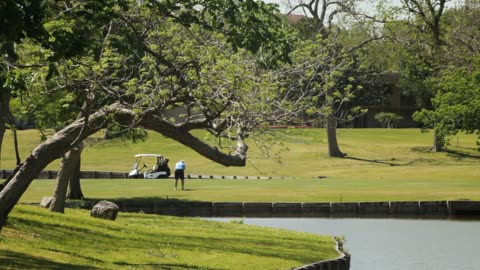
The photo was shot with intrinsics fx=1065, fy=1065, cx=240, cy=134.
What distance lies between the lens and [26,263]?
19109 mm

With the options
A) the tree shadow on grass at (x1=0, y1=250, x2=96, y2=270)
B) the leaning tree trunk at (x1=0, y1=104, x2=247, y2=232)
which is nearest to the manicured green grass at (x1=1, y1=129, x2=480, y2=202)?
the leaning tree trunk at (x1=0, y1=104, x2=247, y2=232)

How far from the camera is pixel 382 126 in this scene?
384 feet

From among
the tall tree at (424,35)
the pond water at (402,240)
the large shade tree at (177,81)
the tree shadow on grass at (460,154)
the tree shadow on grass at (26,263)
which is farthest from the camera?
the tree shadow on grass at (460,154)

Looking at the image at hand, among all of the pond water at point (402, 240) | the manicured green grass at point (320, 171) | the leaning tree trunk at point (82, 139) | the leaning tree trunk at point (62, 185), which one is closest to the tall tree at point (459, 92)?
the manicured green grass at point (320, 171)

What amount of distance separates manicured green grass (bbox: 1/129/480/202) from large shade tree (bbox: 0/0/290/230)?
2.24 metres

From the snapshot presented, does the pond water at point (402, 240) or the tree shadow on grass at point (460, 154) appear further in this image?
the tree shadow on grass at point (460, 154)

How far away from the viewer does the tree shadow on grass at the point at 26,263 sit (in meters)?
18.7

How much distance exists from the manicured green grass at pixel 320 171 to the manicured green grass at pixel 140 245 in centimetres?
310

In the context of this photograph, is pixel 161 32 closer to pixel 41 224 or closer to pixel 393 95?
pixel 41 224

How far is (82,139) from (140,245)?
4165mm

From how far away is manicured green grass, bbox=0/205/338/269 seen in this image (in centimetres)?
2072

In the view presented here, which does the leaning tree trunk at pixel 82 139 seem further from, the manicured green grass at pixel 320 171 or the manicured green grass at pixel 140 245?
the manicured green grass at pixel 320 171

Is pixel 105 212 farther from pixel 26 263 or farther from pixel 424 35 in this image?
pixel 424 35

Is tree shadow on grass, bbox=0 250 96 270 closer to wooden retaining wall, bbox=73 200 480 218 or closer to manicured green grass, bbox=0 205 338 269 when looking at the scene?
manicured green grass, bbox=0 205 338 269
